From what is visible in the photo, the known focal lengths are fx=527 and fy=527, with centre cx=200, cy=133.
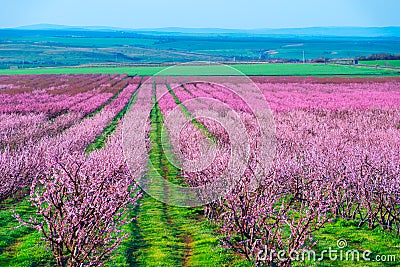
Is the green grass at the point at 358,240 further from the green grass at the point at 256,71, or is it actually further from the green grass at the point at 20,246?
the green grass at the point at 256,71

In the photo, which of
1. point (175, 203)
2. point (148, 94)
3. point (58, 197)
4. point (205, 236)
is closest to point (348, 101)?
point (148, 94)

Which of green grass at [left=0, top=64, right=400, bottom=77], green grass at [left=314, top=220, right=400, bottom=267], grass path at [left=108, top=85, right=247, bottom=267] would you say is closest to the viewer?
green grass at [left=314, top=220, right=400, bottom=267]

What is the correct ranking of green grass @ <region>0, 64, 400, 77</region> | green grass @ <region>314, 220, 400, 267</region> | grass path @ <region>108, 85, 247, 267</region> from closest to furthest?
1. green grass @ <region>314, 220, 400, 267</region>
2. grass path @ <region>108, 85, 247, 267</region>
3. green grass @ <region>0, 64, 400, 77</region>

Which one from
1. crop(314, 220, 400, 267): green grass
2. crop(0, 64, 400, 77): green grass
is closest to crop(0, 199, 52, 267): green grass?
crop(314, 220, 400, 267): green grass

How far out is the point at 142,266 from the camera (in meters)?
9.48

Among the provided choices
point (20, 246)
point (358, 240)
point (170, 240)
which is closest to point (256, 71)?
point (358, 240)

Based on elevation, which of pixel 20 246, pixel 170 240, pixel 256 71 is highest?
pixel 20 246

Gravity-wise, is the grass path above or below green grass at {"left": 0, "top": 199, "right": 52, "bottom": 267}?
below

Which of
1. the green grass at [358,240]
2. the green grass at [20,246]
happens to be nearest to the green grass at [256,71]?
the green grass at [20,246]

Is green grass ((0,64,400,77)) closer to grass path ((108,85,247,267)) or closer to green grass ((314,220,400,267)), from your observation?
grass path ((108,85,247,267))

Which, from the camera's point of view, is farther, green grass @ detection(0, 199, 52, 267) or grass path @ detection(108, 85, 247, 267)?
grass path @ detection(108, 85, 247, 267)

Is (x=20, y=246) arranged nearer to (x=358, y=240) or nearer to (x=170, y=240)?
(x=170, y=240)

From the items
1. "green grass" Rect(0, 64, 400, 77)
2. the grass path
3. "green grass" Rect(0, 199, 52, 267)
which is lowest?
"green grass" Rect(0, 64, 400, 77)

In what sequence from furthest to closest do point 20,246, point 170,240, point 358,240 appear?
point 170,240 < point 358,240 < point 20,246
